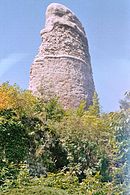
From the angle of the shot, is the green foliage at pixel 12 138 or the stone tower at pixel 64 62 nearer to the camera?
the green foliage at pixel 12 138

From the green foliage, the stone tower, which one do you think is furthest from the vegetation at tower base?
the stone tower

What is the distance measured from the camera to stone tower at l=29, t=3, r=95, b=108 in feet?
49.9

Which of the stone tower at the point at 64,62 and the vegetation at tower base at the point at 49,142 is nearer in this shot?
the vegetation at tower base at the point at 49,142

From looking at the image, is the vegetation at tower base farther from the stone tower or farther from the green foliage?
the stone tower

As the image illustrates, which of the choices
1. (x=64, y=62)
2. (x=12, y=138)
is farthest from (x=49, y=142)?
(x=64, y=62)

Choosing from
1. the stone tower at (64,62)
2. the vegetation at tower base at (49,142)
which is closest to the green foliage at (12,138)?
the vegetation at tower base at (49,142)

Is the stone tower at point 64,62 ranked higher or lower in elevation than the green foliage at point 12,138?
higher

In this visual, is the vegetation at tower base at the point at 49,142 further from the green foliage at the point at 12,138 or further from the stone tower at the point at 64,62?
the stone tower at the point at 64,62

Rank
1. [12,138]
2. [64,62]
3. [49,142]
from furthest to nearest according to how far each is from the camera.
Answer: [64,62]
[49,142]
[12,138]

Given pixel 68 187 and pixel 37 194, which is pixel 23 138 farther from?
pixel 37 194

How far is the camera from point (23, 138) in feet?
35.0

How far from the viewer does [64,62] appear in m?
15.7

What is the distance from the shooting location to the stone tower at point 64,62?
15203 millimetres

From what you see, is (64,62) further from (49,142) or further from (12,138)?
(12,138)
